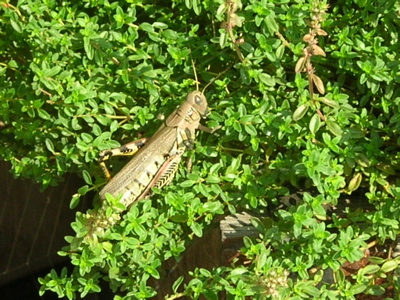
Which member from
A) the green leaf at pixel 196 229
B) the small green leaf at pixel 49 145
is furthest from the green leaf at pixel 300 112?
the small green leaf at pixel 49 145

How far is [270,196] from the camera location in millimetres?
1264

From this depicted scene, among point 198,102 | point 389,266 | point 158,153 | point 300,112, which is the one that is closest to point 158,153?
point 158,153

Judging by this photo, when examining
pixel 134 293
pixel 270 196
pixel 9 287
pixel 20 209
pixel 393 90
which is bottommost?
pixel 9 287

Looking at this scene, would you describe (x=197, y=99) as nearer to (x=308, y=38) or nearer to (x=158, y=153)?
(x=158, y=153)

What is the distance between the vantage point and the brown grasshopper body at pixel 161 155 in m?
1.30

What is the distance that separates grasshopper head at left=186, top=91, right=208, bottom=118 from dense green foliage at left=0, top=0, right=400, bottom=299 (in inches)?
1.3

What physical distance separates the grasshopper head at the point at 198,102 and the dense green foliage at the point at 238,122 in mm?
32

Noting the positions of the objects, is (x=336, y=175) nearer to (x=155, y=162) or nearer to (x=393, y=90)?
(x=393, y=90)

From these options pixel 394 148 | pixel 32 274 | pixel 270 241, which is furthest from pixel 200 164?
pixel 32 274

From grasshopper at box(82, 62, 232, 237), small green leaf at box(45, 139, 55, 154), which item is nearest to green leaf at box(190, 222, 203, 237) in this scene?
grasshopper at box(82, 62, 232, 237)

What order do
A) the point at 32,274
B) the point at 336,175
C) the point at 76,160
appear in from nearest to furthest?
the point at 336,175
the point at 76,160
the point at 32,274

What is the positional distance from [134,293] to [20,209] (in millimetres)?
1528

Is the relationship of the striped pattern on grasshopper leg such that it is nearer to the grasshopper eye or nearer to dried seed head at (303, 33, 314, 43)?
the grasshopper eye

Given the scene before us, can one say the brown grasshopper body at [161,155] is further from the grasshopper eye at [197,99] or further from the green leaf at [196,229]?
the green leaf at [196,229]
